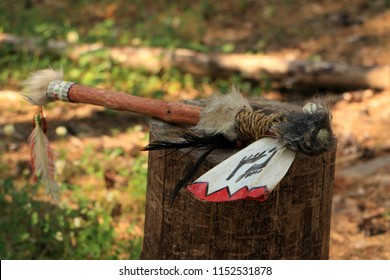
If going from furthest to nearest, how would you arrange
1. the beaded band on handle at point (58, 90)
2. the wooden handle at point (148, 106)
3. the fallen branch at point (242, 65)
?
the fallen branch at point (242, 65)
the beaded band on handle at point (58, 90)
the wooden handle at point (148, 106)

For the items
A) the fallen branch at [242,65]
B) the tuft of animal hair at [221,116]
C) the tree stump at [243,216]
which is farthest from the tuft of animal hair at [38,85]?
the fallen branch at [242,65]

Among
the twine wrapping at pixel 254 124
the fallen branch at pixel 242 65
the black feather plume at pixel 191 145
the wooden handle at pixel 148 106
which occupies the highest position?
the fallen branch at pixel 242 65

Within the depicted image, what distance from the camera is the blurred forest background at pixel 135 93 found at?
3.81 meters

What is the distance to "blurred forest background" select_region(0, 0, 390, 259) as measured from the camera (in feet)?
12.5

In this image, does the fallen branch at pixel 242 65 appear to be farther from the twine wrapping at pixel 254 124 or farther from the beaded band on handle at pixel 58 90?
the twine wrapping at pixel 254 124

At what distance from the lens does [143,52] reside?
20.1 ft

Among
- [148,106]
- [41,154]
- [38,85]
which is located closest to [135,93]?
[41,154]

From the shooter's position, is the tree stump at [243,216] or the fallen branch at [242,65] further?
the fallen branch at [242,65]

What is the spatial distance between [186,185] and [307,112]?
52 cm

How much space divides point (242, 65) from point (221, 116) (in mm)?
3392

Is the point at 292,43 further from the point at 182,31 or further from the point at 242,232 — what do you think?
the point at 242,232

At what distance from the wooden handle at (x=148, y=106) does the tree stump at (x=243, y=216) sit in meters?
0.08

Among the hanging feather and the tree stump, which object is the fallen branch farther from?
the tree stump

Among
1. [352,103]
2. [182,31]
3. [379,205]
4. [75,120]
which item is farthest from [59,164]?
[182,31]
